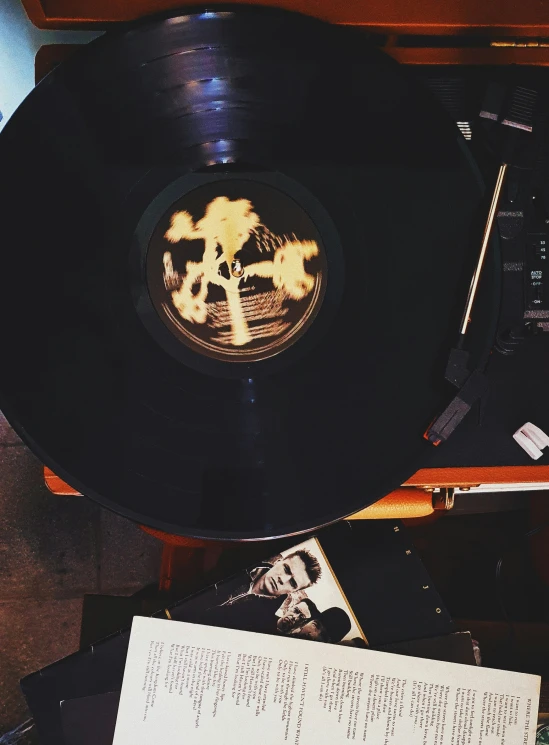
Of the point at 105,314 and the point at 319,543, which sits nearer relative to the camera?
the point at 105,314

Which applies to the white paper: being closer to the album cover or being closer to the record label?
the album cover

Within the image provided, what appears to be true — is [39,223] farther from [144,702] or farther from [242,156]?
[144,702]

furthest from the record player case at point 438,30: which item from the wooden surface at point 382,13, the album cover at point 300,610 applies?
the album cover at point 300,610

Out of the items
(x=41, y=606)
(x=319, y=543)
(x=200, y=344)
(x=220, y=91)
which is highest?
(x=220, y=91)

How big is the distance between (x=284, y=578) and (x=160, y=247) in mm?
477

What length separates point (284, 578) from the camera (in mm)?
932

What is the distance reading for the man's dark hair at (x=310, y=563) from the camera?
0.94 m

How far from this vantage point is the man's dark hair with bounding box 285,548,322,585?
3.08 ft

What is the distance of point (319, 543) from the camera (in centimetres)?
95

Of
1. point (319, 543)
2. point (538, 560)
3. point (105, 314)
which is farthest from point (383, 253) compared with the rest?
point (538, 560)

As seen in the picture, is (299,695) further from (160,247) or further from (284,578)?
(160,247)

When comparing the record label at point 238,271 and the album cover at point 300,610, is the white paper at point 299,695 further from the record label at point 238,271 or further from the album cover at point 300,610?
the record label at point 238,271

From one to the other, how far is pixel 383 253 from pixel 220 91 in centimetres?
25

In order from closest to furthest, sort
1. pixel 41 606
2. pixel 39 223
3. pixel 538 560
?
pixel 39 223 → pixel 538 560 → pixel 41 606
